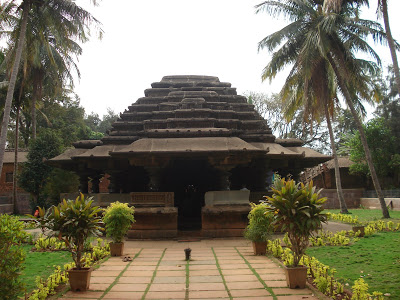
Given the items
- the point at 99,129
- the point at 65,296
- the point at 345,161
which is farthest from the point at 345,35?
the point at 99,129

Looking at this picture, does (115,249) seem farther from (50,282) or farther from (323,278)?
(323,278)

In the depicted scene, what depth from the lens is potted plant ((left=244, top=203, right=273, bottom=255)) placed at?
7.66 m

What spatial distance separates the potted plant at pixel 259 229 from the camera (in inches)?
302

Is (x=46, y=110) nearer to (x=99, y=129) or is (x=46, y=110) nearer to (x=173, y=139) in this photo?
(x=99, y=129)

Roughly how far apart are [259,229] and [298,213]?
8.07 feet

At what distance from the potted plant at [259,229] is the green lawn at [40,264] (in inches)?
156

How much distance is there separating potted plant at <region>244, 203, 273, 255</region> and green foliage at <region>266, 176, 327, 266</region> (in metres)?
2.00

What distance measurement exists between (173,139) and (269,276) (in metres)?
6.24

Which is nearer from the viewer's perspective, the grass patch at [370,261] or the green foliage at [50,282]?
the green foliage at [50,282]

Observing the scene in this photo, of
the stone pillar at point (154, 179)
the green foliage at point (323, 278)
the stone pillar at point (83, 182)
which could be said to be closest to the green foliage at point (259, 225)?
the green foliage at point (323, 278)

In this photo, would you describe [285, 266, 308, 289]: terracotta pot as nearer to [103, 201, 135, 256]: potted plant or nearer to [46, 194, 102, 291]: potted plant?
[46, 194, 102, 291]: potted plant

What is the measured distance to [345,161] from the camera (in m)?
30.7

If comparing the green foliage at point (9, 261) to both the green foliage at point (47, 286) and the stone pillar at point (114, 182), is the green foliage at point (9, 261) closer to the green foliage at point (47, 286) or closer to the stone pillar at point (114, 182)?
the green foliage at point (47, 286)

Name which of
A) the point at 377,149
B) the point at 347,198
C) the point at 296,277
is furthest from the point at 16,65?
the point at 377,149
